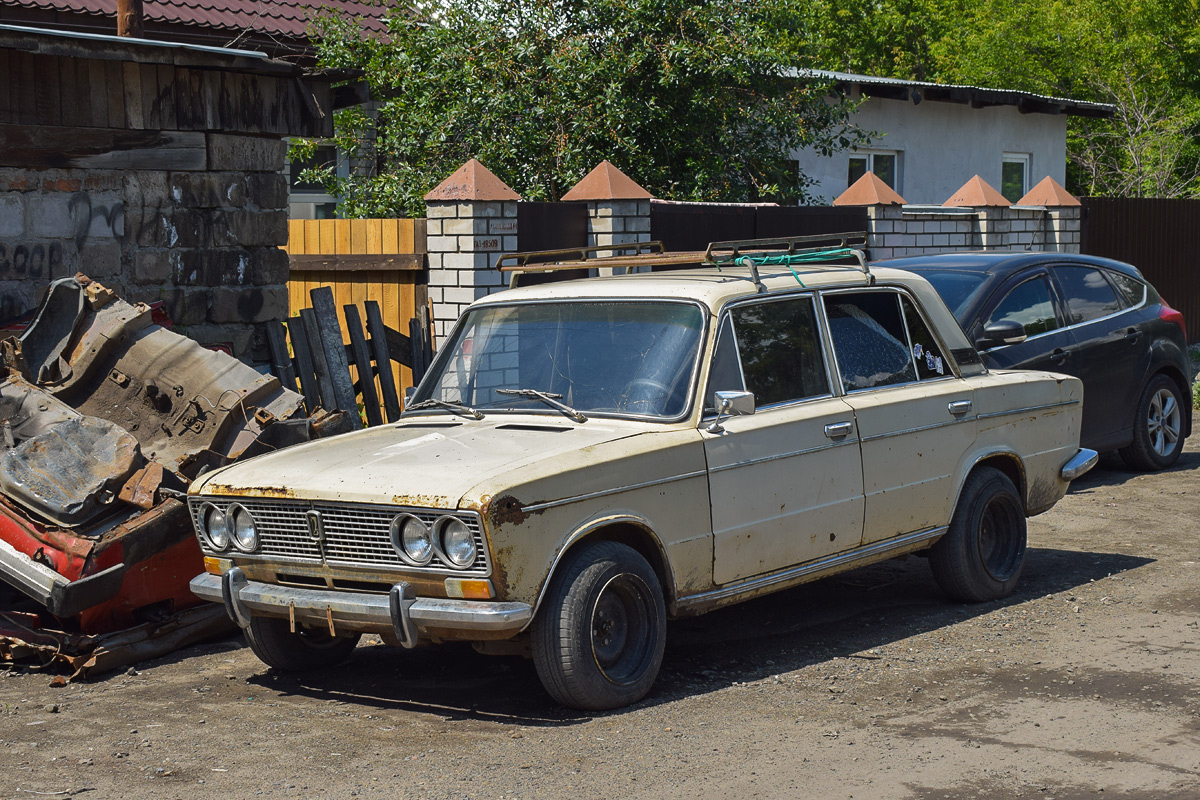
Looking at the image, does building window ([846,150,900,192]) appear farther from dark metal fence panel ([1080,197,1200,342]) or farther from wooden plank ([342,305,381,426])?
wooden plank ([342,305,381,426])

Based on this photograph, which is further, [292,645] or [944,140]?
[944,140]

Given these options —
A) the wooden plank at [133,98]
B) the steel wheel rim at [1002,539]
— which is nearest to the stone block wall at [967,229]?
the steel wheel rim at [1002,539]

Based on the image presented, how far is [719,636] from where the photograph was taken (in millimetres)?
6418

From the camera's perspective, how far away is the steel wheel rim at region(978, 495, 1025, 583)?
6.95 m

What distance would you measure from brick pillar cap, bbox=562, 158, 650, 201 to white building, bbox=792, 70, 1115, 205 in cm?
780

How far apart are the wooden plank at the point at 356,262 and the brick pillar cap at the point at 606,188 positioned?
141 cm

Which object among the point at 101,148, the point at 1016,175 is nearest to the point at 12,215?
the point at 101,148

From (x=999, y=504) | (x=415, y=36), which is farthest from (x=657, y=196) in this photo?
(x=999, y=504)

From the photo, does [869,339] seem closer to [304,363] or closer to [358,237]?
[304,363]

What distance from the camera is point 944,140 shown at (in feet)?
69.7

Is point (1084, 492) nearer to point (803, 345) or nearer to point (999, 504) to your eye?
point (999, 504)

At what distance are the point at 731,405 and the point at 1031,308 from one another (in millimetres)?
4834

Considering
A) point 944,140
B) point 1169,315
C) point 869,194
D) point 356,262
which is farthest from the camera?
point 944,140

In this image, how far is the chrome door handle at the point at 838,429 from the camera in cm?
601
